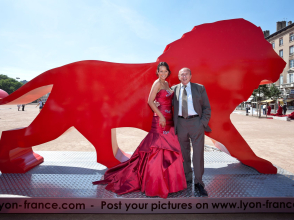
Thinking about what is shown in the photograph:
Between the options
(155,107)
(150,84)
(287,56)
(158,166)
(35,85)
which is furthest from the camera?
(287,56)

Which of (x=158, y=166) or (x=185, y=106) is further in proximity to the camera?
(x=185, y=106)

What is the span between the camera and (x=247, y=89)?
142 inches

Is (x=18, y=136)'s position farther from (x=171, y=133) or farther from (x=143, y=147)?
(x=171, y=133)

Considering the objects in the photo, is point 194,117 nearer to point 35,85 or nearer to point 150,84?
point 150,84

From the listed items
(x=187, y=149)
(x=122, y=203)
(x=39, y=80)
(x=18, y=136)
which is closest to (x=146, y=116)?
(x=187, y=149)

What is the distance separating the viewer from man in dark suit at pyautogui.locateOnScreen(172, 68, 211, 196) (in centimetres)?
287

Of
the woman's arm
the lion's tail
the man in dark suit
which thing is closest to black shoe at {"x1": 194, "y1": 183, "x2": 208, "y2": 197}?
the man in dark suit

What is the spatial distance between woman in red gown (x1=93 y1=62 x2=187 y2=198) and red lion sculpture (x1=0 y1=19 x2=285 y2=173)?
0.62 meters

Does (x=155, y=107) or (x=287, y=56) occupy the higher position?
(x=287, y=56)

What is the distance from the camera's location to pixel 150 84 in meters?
3.60

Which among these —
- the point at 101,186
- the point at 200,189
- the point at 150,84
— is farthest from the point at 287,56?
the point at 101,186

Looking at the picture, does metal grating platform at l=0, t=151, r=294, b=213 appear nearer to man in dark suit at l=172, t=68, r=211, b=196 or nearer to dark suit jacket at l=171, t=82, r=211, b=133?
man in dark suit at l=172, t=68, r=211, b=196

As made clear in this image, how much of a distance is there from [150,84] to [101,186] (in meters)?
1.98

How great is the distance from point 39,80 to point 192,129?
3.10 m
